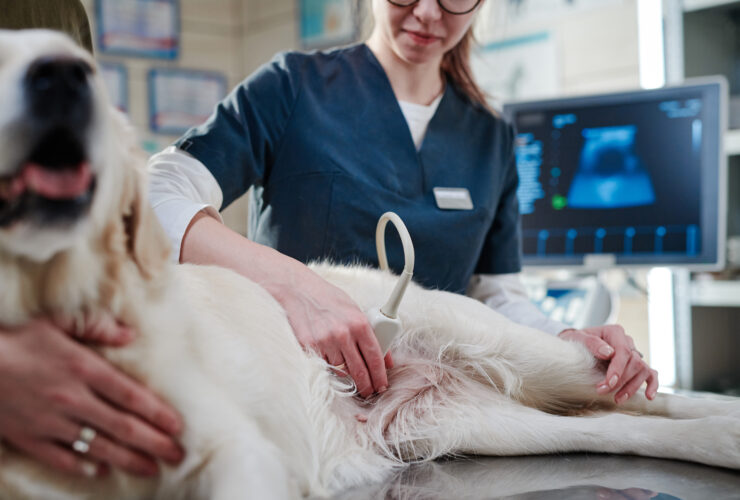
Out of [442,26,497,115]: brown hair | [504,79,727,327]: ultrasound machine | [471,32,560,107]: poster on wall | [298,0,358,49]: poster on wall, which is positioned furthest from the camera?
[298,0,358,49]: poster on wall

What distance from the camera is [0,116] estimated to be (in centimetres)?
51

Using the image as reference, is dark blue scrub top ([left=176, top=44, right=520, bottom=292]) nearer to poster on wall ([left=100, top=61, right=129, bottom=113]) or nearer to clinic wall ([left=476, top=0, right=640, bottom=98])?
clinic wall ([left=476, top=0, right=640, bottom=98])

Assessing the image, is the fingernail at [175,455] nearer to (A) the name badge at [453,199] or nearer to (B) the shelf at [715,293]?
(A) the name badge at [453,199]

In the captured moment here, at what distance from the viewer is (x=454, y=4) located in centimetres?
120

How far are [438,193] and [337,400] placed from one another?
0.52m

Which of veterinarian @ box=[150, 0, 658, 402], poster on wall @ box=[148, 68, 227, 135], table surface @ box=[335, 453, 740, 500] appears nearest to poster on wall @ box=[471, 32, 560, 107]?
veterinarian @ box=[150, 0, 658, 402]

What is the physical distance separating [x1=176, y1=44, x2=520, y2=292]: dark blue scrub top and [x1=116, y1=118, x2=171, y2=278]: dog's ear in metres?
0.48

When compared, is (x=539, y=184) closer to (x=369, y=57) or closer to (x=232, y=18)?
(x=369, y=57)

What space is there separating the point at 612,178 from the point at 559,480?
120cm

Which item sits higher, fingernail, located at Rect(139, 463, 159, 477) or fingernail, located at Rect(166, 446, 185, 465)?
fingernail, located at Rect(166, 446, 185, 465)

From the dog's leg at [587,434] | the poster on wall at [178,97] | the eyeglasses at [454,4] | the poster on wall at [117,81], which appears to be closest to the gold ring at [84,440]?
the dog's leg at [587,434]

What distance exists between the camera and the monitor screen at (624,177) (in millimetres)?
1713

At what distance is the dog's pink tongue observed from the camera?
52 cm

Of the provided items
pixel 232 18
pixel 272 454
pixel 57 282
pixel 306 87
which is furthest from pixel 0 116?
pixel 232 18
